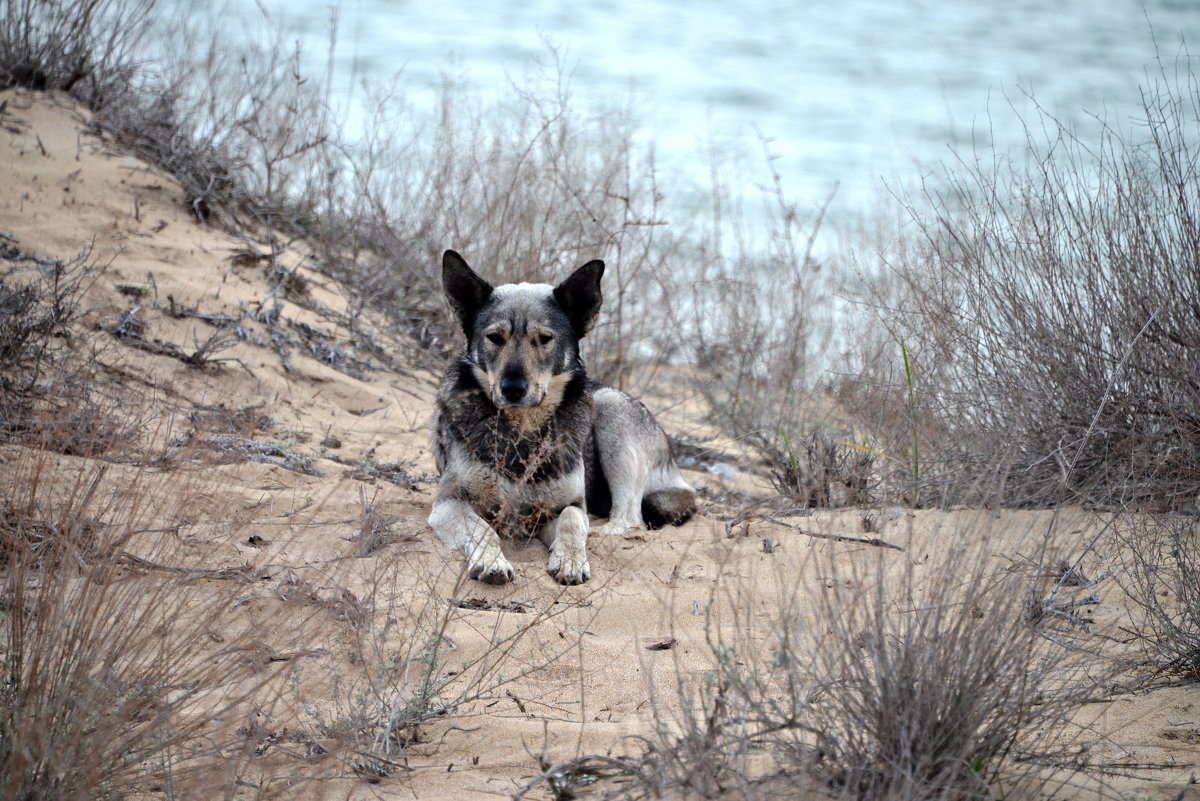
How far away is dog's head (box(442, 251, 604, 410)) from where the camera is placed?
5.23 m

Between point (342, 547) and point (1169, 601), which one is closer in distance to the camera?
point (1169, 601)

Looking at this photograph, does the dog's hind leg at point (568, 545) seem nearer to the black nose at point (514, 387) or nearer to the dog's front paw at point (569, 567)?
the dog's front paw at point (569, 567)

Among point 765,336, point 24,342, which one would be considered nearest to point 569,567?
point 24,342

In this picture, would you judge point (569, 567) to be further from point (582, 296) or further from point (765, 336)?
point (765, 336)

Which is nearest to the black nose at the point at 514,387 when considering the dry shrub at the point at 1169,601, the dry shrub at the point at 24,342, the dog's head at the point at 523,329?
the dog's head at the point at 523,329

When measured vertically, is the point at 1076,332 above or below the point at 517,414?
above

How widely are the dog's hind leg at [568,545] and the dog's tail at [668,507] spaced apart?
0.85m

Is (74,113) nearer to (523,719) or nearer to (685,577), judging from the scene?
(685,577)

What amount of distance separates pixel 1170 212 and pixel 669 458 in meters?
3.21

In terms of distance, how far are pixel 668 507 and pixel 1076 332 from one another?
2.54 m

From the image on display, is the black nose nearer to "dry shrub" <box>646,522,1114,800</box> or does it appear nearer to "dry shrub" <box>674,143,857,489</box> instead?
"dry shrub" <box>674,143,857,489</box>

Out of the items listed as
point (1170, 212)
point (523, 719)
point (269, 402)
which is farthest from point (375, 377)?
point (1170, 212)

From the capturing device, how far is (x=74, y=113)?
29.5 ft

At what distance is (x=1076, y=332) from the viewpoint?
4.89 meters
